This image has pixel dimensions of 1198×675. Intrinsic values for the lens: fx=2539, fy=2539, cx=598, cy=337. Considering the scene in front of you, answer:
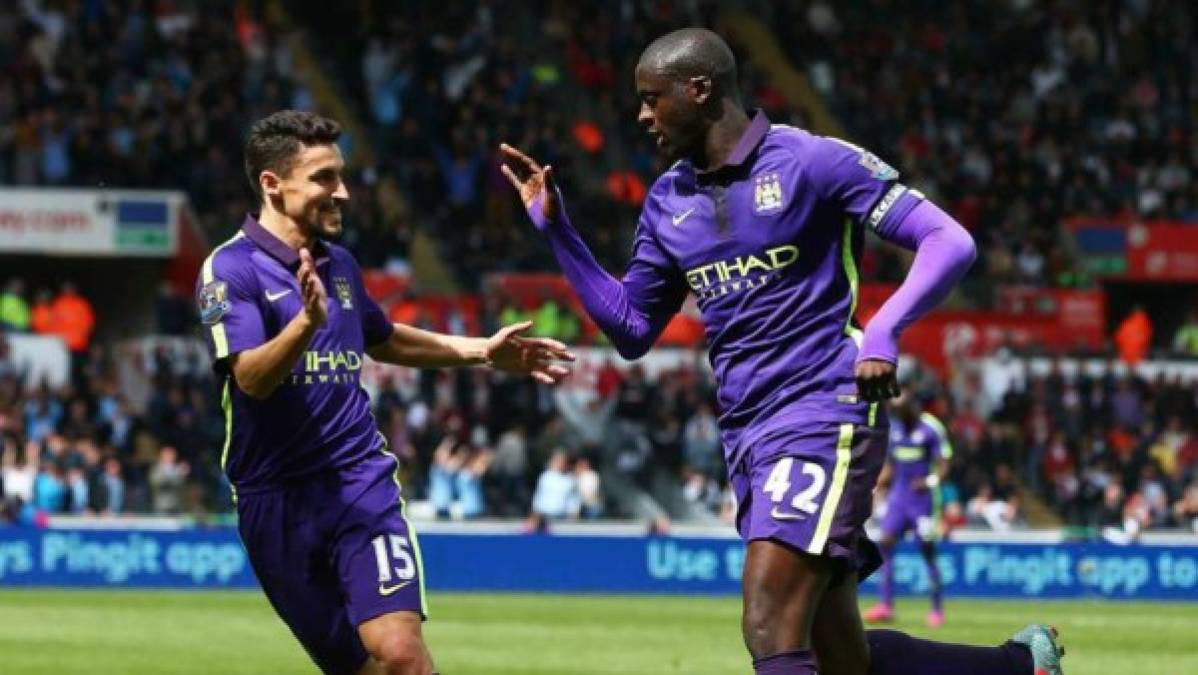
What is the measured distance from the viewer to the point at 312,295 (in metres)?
7.54

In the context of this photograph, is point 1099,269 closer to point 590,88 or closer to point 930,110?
point 930,110

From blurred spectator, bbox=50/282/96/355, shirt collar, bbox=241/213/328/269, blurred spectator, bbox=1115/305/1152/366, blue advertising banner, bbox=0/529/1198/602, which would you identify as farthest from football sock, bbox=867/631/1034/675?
blurred spectator, bbox=1115/305/1152/366

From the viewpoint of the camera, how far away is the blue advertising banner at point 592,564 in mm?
25766

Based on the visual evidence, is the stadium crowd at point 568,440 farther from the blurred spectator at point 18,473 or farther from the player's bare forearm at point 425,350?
the player's bare forearm at point 425,350

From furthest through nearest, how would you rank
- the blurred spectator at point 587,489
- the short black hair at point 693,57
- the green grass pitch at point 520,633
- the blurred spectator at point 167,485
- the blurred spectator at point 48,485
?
the blurred spectator at point 587,489 < the blurred spectator at point 167,485 < the blurred spectator at point 48,485 < the green grass pitch at point 520,633 < the short black hair at point 693,57

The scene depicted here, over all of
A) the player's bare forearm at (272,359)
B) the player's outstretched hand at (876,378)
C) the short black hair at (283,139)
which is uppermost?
the short black hair at (283,139)

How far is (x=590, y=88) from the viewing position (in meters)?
35.4

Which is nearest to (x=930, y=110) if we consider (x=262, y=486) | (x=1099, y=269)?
(x=1099, y=269)

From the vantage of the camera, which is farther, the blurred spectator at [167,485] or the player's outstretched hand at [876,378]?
the blurred spectator at [167,485]

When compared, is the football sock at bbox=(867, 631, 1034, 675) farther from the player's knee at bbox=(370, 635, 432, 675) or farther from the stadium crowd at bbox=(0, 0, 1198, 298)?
the stadium crowd at bbox=(0, 0, 1198, 298)

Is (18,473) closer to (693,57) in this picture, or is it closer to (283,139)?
(283,139)

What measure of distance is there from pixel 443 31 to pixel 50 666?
20.3 m

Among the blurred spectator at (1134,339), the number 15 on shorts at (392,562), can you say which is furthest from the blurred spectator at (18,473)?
the number 15 on shorts at (392,562)

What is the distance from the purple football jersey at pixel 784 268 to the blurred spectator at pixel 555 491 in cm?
1957
